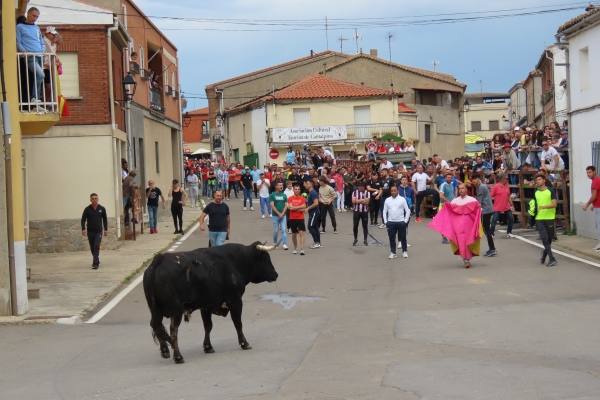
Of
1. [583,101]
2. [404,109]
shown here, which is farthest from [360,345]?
[404,109]

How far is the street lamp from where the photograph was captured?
97.5 feet

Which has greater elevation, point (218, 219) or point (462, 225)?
point (218, 219)

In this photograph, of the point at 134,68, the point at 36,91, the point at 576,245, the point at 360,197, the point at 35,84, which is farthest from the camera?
the point at 134,68

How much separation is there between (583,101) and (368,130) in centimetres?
3668

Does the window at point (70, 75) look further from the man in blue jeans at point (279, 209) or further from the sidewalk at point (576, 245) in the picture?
the sidewalk at point (576, 245)

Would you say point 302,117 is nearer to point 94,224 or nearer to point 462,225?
point 94,224

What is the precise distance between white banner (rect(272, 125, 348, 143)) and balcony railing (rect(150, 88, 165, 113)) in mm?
17337

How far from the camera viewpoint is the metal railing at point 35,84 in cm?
1867

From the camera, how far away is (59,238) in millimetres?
27109

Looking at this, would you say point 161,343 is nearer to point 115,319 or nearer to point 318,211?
point 115,319

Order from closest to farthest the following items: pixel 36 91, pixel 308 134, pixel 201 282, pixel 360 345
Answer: pixel 201 282 < pixel 360 345 < pixel 36 91 < pixel 308 134

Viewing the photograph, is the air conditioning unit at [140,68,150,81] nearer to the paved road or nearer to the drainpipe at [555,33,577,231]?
the drainpipe at [555,33,577,231]

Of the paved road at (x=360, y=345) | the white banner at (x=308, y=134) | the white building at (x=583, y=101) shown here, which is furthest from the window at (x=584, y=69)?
the white banner at (x=308, y=134)

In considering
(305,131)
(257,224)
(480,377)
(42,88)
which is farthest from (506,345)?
(305,131)
